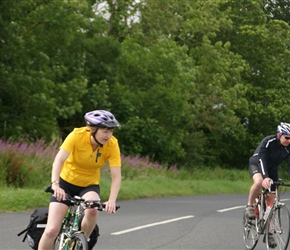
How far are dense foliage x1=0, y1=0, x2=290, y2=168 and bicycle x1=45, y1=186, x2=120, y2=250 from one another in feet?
67.2

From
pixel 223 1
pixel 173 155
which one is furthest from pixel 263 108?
pixel 173 155

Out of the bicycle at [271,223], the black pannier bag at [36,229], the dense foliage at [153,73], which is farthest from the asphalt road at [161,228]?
the dense foliage at [153,73]

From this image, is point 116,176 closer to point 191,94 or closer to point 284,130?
point 284,130

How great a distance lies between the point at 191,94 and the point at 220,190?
13102mm

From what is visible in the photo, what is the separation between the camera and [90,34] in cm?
3984

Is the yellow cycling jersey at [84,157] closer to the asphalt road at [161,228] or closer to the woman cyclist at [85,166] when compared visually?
the woman cyclist at [85,166]

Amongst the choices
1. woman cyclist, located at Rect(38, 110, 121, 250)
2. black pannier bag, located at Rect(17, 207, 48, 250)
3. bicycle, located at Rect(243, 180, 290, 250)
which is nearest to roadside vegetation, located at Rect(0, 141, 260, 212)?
bicycle, located at Rect(243, 180, 290, 250)

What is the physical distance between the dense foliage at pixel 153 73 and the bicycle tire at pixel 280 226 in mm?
17722

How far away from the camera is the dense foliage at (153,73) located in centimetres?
3359

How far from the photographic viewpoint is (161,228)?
15828mm

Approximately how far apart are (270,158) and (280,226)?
36.4 inches

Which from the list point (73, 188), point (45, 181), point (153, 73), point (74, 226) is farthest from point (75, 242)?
point (153, 73)

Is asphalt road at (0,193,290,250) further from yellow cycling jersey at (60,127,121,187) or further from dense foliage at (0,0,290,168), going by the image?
dense foliage at (0,0,290,168)

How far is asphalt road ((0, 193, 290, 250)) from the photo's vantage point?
520 inches
